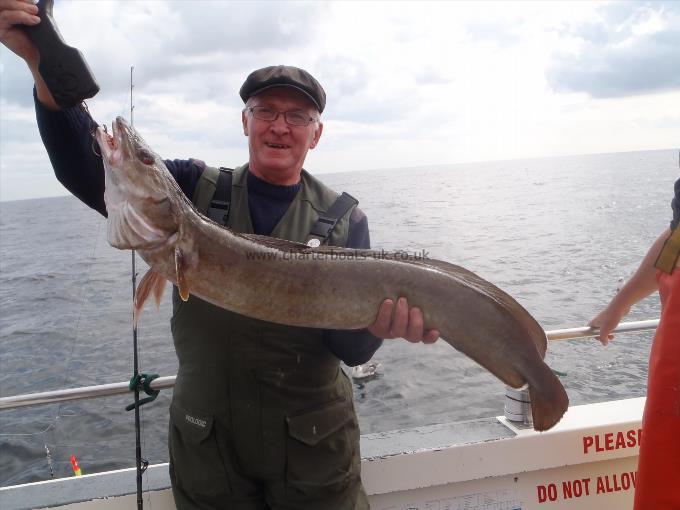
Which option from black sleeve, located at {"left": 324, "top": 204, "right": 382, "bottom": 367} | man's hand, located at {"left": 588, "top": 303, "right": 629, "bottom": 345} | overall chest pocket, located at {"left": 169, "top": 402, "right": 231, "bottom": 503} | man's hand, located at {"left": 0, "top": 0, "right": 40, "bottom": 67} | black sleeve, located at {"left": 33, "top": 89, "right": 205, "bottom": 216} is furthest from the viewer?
man's hand, located at {"left": 588, "top": 303, "right": 629, "bottom": 345}

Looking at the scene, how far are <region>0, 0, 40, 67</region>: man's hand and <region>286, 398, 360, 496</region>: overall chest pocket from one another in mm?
1824

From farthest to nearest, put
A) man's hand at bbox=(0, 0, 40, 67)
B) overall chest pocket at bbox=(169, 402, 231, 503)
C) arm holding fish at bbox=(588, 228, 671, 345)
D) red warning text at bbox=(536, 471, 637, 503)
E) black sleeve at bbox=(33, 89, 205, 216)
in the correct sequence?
red warning text at bbox=(536, 471, 637, 503) → arm holding fish at bbox=(588, 228, 671, 345) → overall chest pocket at bbox=(169, 402, 231, 503) → black sleeve at bbox=(33, 89, 205, 216) → man's hand at bbox=(0, 0, 40, 67)

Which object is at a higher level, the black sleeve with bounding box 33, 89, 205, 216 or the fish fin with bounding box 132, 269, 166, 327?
the black sleeve with bounding box 33, 89, 205, 216

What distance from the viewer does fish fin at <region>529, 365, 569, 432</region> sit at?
2.36m

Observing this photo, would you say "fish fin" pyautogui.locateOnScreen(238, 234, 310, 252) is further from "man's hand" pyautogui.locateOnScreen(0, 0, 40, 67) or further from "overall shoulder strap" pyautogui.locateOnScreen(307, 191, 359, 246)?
"man's hand" pyautogui.locateOnScreen(0, 0, 40, 67)

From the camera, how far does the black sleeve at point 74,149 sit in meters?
2.18

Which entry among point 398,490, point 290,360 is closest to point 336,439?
point 290,360

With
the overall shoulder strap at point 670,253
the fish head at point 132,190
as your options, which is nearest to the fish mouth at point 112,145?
the fish head at point 132,190

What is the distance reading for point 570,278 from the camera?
16906 mm

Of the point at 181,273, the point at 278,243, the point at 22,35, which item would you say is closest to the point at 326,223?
the point at 278,243

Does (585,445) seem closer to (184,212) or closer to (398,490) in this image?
(398,490)

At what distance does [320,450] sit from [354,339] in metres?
0.51

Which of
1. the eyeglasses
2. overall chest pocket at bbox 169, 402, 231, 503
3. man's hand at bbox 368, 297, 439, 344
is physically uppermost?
the eyeglasses

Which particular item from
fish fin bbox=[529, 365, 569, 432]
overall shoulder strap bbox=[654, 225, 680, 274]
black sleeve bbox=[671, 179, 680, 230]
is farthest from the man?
black sleeve bbox=[671, 179, 680, 230]
